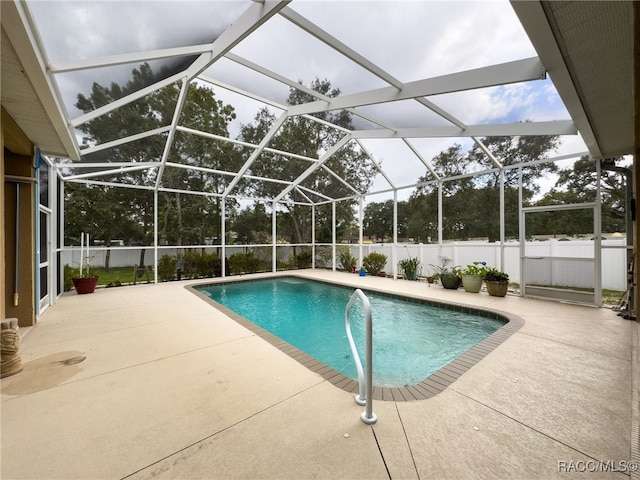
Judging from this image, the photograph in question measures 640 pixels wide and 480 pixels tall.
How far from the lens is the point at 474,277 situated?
22.3ft

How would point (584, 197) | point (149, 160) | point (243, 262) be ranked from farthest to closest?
point (243, 262) < point (149, 160) < point (584, 197)

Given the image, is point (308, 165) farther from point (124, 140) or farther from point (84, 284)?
point (84, 284)

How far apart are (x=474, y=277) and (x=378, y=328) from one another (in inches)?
141

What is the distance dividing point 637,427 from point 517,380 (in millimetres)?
830

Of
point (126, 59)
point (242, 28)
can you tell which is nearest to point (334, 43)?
point (242, 28)

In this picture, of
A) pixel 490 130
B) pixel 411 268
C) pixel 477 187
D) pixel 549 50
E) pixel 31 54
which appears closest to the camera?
pixel 31 54

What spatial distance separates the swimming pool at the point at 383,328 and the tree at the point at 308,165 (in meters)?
4.21

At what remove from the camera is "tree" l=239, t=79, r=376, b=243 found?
6.62 meters

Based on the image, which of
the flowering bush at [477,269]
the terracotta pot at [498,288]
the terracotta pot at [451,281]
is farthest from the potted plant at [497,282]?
the terracotta pot at [451,281]

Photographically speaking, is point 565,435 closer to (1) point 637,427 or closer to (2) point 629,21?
(1) point 637,427

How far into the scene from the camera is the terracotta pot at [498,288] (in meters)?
6.30

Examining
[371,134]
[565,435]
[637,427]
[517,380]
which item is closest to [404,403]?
[565,435]

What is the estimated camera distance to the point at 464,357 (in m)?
3.11

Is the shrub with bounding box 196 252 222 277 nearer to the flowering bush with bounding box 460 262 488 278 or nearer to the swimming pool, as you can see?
the swimming pool
